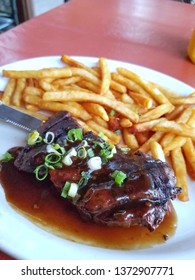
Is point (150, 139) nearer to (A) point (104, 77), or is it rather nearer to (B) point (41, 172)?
(A) point (104, 77)

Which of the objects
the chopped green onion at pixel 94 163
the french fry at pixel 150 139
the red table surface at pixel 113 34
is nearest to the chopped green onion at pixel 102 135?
the french fry at pixel 150 139

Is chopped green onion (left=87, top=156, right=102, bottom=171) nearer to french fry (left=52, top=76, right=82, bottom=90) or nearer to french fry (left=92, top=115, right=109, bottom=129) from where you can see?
french fry (left=92, top=115, right=109, bottom=129)

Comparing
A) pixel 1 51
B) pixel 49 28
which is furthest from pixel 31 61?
pixel 49 28

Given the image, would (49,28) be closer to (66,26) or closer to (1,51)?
(66,26)

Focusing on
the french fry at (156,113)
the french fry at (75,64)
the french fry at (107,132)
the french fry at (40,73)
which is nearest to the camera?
the french fry at (107,132)

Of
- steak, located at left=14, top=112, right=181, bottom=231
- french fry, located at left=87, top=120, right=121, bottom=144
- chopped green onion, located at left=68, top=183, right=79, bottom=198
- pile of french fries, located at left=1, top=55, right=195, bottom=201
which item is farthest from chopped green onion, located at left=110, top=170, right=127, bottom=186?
french fry, located at left=87, top=120, right=121, bottom=144

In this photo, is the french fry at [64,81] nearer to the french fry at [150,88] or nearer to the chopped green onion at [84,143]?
the french fry at [150,88]
